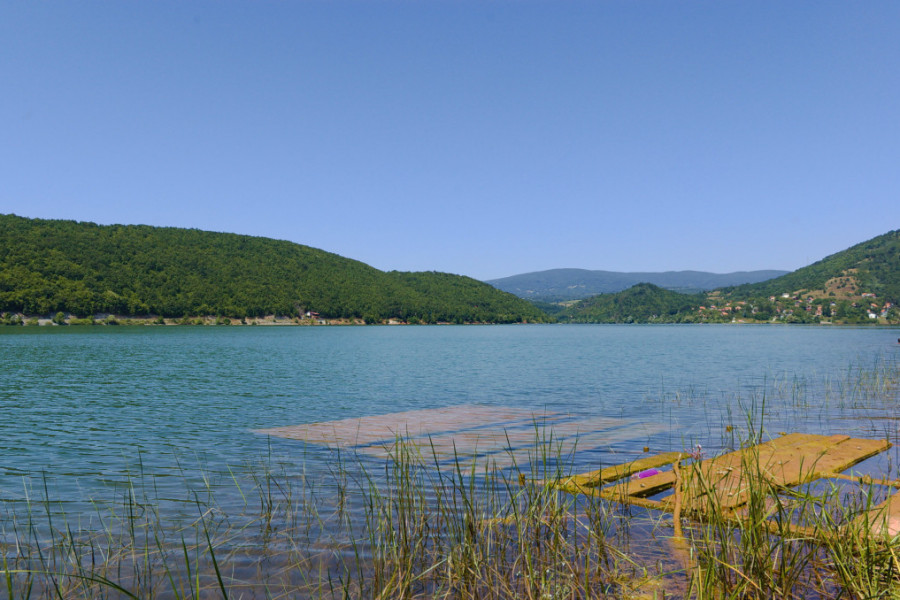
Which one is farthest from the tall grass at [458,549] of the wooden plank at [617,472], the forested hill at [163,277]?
the forested hill at [163,277]

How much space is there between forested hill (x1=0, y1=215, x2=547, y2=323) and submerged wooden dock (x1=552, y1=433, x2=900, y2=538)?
138m

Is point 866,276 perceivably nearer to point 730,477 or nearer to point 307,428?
point 307,428

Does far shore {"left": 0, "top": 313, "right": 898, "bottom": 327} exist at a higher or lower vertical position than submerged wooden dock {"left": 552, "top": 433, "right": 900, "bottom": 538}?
higher

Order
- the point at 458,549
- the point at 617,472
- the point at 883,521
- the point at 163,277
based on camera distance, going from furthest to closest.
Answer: the point at 163,277
the point at 617,472
the point at 458,549
the point at 883,521

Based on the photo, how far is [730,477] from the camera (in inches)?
330

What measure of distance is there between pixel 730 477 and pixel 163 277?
6356 inches

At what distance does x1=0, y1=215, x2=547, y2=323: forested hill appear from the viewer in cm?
12569

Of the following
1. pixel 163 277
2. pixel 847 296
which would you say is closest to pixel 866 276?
pixel 847 296

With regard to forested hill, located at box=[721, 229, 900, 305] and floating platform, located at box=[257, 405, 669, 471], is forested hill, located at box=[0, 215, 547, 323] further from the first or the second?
Result: floating platform, located at box=[257, 405, 669, 471]

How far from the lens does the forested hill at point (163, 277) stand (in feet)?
412

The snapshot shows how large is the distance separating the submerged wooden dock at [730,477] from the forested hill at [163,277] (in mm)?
137665

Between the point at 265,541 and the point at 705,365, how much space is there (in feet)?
124

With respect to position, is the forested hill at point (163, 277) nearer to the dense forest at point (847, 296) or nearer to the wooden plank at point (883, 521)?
the dense forest at point (847, 296)

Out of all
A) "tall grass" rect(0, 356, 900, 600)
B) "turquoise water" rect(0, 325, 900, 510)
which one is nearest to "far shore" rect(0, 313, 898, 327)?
"turquoise water" rect(0, 325, 900, 510)
